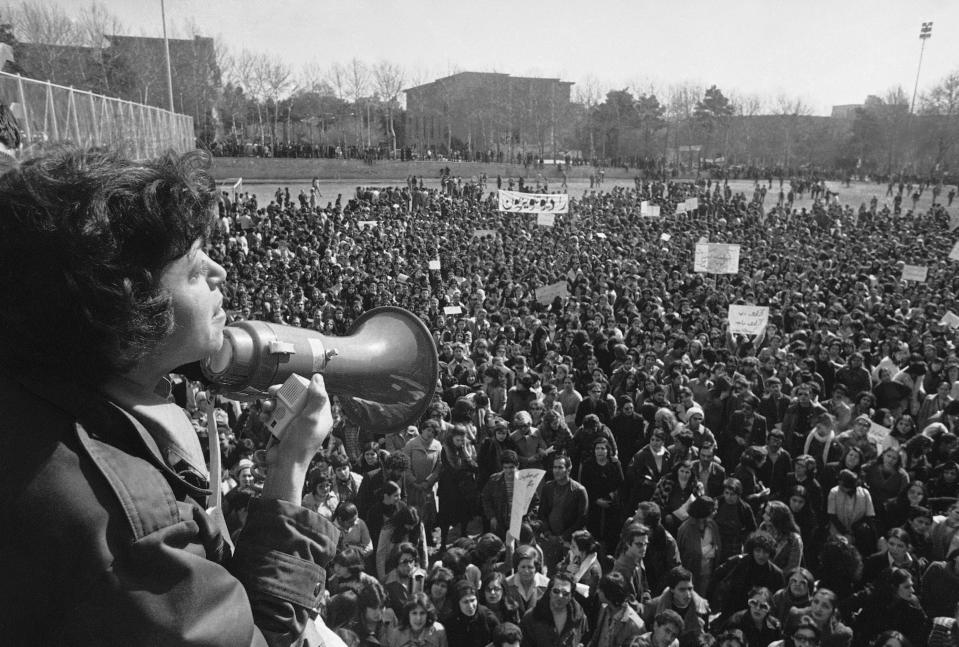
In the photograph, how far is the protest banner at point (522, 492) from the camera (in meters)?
5.51

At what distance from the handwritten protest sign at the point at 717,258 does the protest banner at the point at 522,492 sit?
10.2 m

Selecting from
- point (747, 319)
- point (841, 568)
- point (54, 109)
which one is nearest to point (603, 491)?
point (841, 568)

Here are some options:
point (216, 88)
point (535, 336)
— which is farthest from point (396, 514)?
point (216, 88)

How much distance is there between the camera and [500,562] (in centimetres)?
531

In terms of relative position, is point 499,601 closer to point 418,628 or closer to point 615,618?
point 418,628

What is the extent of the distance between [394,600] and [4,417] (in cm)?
408

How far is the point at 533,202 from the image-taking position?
21.7 metres

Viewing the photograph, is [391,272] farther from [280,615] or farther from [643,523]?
[280,615]

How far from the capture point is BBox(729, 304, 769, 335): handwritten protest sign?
1085 cm

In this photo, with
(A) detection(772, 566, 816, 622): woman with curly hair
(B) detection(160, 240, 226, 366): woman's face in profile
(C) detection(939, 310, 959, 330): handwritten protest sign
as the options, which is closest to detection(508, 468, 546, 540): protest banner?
(A) detection(772, 566, 816, 622): woman with curly hair

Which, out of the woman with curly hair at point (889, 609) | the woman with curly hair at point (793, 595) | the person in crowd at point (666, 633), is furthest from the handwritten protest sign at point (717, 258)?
the person in crowd at point (666, 633)

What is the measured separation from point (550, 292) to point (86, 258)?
40.8 feet

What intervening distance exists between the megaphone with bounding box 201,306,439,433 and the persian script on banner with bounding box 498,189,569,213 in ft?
64.4

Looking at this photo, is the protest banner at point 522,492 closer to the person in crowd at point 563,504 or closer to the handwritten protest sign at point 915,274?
the person in crowd at point 563,504
